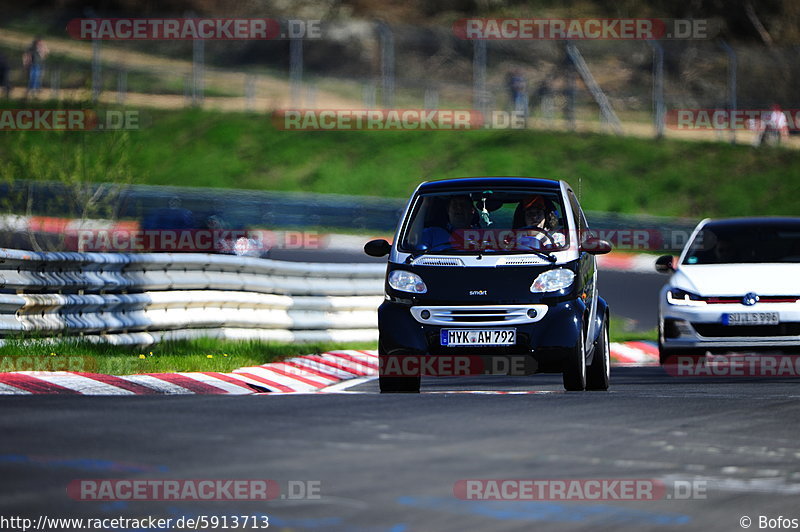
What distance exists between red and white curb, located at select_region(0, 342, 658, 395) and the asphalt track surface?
1475 mm

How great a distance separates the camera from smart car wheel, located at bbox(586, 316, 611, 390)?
12156 millimetres

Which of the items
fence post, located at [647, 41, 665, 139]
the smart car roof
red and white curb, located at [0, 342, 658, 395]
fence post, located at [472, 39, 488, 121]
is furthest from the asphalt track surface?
fence post, located at [472, 39, 488, 121]

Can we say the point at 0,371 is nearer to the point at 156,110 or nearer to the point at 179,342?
the point at 179,342

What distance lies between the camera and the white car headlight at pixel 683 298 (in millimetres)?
14086

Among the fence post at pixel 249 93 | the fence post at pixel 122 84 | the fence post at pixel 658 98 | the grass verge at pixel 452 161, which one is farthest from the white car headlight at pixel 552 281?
the fence post at pixel 249 93

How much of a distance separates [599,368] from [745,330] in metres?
2.29

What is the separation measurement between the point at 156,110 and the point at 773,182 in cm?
1919

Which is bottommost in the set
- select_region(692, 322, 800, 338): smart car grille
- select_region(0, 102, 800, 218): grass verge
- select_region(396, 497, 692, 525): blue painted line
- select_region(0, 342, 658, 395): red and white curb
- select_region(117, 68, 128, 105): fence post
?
select_region(0, 342, 658, 395): red and white curb

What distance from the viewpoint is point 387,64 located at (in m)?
39.7

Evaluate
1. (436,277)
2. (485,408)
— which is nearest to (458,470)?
(485,408)

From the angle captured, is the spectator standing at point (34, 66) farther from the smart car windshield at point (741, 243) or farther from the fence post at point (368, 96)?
the smart car windshield at point (741, 243)

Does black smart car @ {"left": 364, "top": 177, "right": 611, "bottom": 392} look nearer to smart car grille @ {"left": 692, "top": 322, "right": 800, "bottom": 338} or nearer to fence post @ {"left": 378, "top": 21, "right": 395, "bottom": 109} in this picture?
smart car grille @ {"left": 692, "top": 322, "right": 800, "bottom": 338}

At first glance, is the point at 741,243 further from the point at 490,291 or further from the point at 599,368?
the point at 490,291

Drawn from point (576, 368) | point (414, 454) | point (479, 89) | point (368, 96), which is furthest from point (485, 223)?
point (368, 96)
